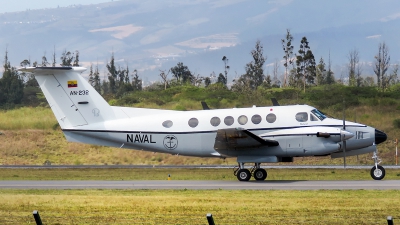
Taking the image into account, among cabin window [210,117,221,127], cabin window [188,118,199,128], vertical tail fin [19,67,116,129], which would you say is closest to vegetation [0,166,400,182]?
cabin window [188,118,199,128]

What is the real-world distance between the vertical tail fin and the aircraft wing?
5491 mm

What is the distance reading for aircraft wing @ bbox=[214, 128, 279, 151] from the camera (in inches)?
1088

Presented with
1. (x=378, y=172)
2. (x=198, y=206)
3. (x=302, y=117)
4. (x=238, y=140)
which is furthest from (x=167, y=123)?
(x=198, y=206)

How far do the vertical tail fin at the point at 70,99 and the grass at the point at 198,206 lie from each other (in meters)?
6.61

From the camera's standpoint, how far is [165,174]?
35.9 metres

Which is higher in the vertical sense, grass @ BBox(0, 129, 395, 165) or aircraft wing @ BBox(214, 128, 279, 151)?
aircraft wing @ BBox(214, 128, 279, 151)

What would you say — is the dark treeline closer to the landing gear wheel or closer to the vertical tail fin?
the vertical tail fin

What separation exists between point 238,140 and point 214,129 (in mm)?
1436

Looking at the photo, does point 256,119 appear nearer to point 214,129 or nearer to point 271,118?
point 271,118

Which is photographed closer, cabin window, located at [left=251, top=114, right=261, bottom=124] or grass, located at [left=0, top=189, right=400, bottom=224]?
grass, located at [left=0, top=189, right=400, bottom=224]

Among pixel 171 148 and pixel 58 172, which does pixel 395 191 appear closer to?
pixel 171 148

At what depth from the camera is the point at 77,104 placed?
Result: 30.8 m

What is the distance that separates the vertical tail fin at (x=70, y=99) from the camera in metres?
30.6

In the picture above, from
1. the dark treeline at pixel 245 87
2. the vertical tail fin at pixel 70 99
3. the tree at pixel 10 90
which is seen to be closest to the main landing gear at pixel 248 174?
the vertical tail fin at pixel 70 99
